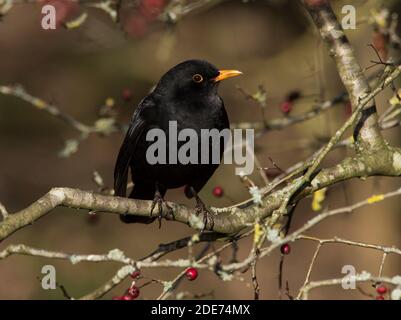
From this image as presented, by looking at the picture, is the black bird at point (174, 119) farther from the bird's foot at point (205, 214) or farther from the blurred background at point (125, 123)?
the blurred background at point (125, 123)

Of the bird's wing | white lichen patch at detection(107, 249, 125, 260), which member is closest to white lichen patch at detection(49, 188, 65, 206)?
white lichen patch at detection(107, 249, 125, 260)

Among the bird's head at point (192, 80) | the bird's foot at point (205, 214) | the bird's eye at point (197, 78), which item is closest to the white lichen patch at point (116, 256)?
the bird's foot at point (205, 214)

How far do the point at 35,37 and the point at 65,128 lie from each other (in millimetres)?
1787

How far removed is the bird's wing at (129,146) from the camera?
5.66 meters

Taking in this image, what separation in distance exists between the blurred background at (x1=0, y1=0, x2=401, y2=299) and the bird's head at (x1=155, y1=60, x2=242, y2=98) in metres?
2.99

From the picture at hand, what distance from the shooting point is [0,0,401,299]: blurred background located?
984 cm

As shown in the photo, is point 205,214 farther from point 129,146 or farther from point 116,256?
point 116,256

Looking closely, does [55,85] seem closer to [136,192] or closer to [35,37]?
[35,37]

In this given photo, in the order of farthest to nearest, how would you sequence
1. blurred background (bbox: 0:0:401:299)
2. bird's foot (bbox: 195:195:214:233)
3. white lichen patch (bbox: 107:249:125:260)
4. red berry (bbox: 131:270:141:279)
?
blurred background (bbox: 0:0:401:299)
bird's foot (bbox: 195:195:214:233)
red berry (bbox: 131:270:141:279)
white lichen patch (bbox: 107:249:125:260)

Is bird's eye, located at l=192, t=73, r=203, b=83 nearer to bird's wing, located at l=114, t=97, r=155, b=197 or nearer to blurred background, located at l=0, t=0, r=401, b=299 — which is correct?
bird's wing, located at l=114, t=97, r=155, b=197

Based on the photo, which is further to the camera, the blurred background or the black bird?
the blurred background

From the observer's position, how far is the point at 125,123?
12117 millimetres

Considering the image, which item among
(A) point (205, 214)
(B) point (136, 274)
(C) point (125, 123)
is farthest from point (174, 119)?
(C) point (125, 123)
